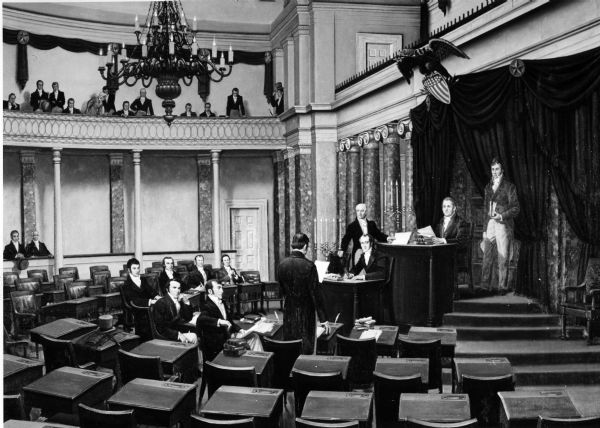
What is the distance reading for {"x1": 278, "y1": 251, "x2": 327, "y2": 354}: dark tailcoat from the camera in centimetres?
926

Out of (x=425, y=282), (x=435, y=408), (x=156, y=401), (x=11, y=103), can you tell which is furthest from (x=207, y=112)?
(x=435, y=408)

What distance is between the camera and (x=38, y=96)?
904 inches

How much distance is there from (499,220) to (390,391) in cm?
551

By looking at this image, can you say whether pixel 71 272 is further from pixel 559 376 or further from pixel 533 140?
pixel 559 376

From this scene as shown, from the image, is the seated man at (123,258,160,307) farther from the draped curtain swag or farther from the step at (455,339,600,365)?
the step at (455,339,600,365)

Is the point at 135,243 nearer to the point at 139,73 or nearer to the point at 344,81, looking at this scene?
the point at 344,81

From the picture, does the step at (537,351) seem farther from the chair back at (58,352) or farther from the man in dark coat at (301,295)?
the chair back at (58,352)

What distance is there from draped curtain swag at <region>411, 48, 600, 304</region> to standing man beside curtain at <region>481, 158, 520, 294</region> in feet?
0.52

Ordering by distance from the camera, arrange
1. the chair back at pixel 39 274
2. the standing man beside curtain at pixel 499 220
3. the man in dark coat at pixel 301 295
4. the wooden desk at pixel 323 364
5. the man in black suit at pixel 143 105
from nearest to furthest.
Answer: the wooden desk at pixel 323 364, the man in dark coat at pixel 301 295, the standing man beside curtain at pixel 499 220, the chair back at pixel 39 274, the man in black suit at pixel 143 105

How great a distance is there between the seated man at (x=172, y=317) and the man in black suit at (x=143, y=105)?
1455 cm

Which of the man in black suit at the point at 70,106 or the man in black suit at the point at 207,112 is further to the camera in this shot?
the man in black suit at the point at 207,112

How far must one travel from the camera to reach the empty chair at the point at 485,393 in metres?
6.97

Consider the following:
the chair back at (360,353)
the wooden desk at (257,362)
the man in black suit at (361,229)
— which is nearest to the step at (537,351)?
the chair back at (360,353)

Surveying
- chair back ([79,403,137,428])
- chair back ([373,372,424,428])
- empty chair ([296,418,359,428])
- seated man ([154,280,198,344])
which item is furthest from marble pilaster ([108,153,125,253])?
empty chair ([296,418,359,428])
